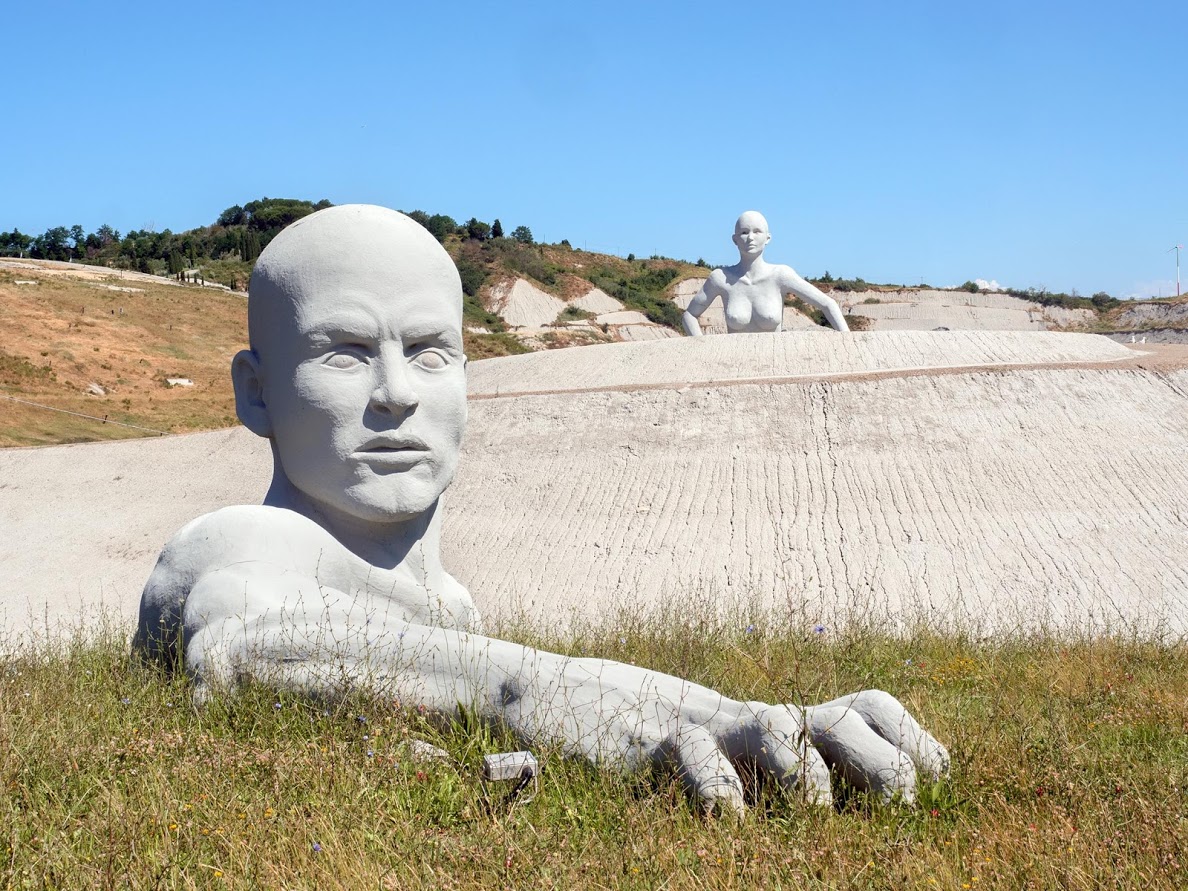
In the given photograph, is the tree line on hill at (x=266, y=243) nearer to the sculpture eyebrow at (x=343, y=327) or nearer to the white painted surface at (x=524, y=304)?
the white painted surface at (x=524, y=304)

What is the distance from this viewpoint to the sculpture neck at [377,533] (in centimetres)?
556

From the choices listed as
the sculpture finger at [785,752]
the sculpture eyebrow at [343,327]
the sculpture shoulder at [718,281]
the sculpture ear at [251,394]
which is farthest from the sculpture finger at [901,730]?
the sculpture shoulder at [718,281]

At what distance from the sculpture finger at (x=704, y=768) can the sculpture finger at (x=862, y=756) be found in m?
0.33

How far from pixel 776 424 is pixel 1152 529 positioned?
13.5 feet

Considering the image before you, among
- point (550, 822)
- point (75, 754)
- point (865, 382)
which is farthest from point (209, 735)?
point (865, 382)

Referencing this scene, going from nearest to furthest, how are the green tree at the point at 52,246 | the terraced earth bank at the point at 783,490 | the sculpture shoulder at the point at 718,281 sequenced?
the terraced earth bank at the point at 783,490 < the sculpture shoulder at the point at 718,281 < the green tree at the point at 52,246

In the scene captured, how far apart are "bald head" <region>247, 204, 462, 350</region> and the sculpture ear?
0.13 m

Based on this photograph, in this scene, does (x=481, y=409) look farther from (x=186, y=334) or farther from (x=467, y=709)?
(x=186, y=334)

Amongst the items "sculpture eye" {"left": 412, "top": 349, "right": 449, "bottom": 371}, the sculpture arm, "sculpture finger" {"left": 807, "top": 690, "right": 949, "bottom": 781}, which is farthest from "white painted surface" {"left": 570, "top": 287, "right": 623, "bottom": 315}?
"sculpture finger" {"left": 807, "top": 690, "right": 949, "bottom": 781}

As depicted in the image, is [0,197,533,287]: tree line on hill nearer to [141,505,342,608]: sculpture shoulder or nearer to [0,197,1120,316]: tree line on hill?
[0,197,1120,316]: tree line on hill

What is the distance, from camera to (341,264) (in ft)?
17.5

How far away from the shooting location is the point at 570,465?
13859 millimetres

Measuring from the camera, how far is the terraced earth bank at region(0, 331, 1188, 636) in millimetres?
10852

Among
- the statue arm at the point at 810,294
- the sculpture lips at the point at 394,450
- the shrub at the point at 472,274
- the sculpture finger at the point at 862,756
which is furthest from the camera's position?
the shrub at the point at 472,274
